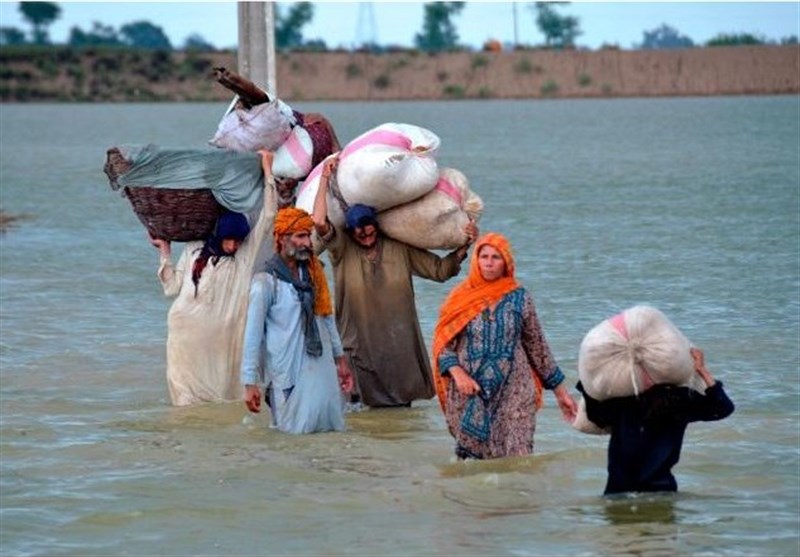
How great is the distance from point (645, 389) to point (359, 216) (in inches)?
113

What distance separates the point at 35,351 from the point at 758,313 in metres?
5.76

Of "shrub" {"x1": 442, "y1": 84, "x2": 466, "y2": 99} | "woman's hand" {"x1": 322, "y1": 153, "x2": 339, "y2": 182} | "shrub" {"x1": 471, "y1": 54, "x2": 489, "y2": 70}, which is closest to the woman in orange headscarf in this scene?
"woman's hand" {"x1": 322, "y1": 153, "x2": 339, "y2": 182}

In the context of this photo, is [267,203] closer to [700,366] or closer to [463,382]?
[463,382]

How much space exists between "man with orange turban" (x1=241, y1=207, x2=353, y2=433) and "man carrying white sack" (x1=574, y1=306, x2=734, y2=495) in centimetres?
211

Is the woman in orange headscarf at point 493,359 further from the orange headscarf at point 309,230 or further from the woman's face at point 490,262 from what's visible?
the orange headscarf at point 309,230

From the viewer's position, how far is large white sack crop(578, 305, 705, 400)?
7512 millimetres

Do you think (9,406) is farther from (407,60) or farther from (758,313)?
(407,60)

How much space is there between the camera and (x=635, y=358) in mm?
7539

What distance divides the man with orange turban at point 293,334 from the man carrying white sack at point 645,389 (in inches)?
83.0

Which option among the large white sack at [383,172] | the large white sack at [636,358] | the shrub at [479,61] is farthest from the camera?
the shrub at [479,61]

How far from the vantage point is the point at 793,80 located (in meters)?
110

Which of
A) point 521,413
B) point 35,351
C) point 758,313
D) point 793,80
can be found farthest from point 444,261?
point 793,80

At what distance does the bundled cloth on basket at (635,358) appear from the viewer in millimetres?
7512

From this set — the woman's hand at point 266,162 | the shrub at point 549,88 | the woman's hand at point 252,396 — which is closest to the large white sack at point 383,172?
the woman's hand at point 266,162
